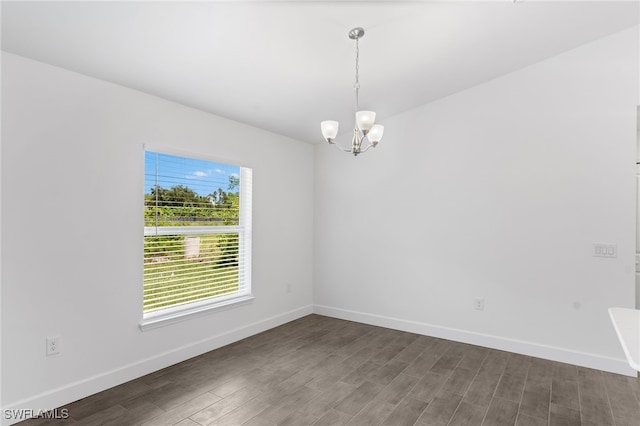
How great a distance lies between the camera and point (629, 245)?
3.02 m

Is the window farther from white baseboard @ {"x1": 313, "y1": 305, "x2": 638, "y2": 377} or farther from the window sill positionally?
white baseboard @ {"x1": 313, "y1": 305, "x2": 638, "y2": 377}

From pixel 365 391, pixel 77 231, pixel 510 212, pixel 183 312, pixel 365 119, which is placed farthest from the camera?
pixel 510 212

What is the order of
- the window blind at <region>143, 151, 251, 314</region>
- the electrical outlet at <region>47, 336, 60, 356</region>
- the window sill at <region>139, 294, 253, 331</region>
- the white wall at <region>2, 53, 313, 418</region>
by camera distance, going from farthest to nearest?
1. the window blind at <region>143, 151, 251, 314</region>
2. the window sill at <region>139, 294, 253, 331</region>
3. the electrical outlet at <region>47, 336, 60, 356</region>
4. the white wall at <region>2, 53, 313, 418</region>

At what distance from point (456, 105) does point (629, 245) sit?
83.3 inches

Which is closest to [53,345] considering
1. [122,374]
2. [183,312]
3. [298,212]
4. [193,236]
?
[122,374]

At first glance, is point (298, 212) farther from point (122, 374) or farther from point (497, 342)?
point (497, 342)

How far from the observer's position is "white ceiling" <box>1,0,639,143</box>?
6.86 ft

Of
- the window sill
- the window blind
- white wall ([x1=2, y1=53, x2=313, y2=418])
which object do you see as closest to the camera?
white wall ([x1=2, y1=53, x2=313, y2=418])

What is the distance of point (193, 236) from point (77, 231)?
104 cm

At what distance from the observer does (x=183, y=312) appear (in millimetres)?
3238

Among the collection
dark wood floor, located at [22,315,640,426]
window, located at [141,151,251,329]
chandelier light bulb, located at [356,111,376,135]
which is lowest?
dark wood floor, located at [22,315,640,426]

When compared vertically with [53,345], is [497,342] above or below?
below

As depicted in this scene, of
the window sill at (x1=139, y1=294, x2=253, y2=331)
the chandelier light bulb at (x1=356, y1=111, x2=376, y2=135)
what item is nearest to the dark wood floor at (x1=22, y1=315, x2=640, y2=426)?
the window sill at (x1=139, y1=294, x2=253, y2=331)

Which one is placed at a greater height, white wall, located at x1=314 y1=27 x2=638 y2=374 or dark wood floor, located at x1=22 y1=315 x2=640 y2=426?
white wall, located at x1=314 y1=27 x2=638 y2=374
